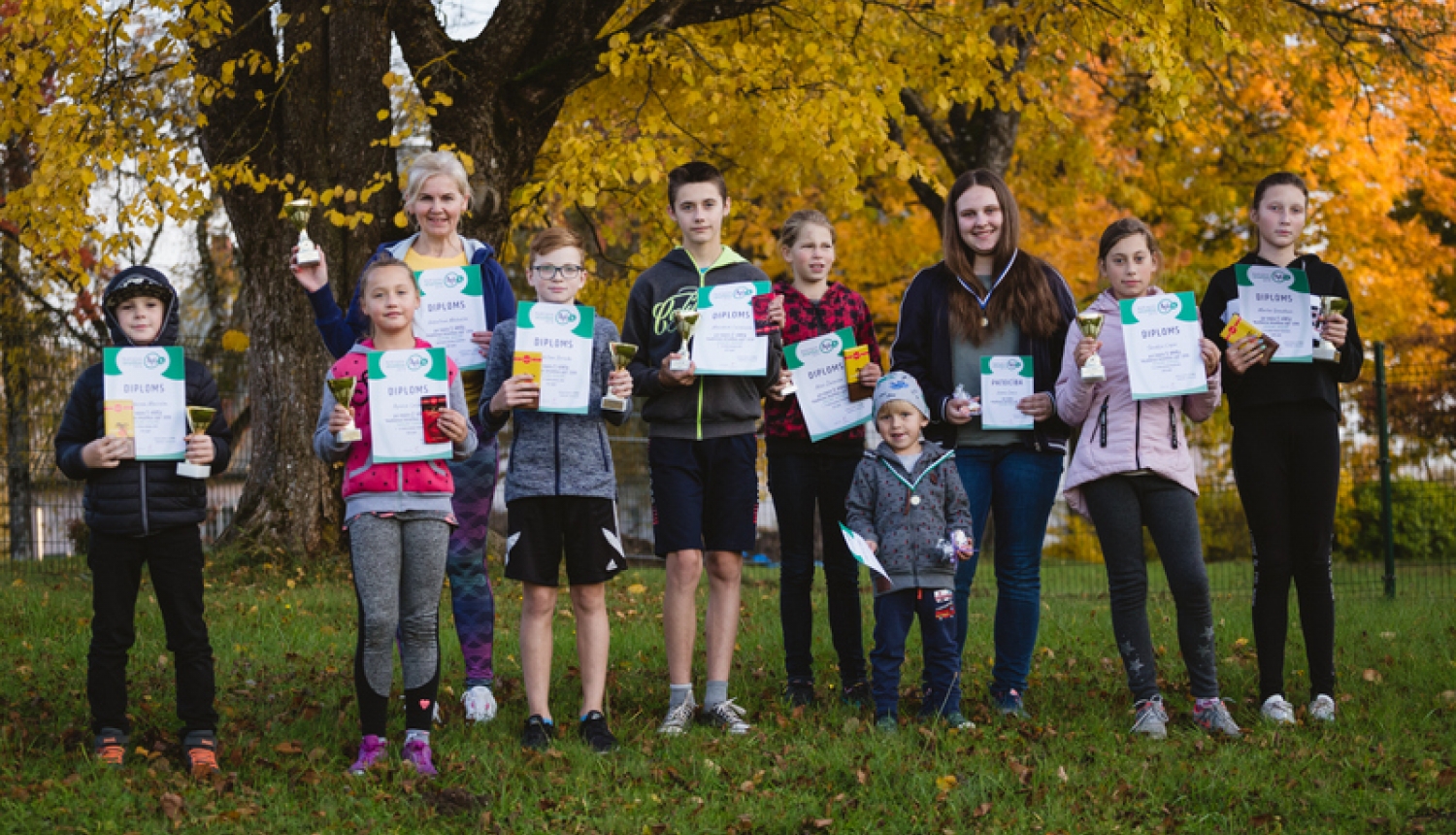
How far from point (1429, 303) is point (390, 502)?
17.3m

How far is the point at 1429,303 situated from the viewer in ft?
59.4

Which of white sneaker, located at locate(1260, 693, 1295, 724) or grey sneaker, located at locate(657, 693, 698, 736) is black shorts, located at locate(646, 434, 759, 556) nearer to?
grey sneaker, located at locate(657, 693, 698, 736)

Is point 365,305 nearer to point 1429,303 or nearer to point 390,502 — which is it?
point 390,502

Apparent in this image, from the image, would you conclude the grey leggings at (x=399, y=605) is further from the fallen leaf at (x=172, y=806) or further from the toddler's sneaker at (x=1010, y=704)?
the toddler's sneaker at (x=1010, y=704)

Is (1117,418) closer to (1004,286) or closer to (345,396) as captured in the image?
(1004,286)

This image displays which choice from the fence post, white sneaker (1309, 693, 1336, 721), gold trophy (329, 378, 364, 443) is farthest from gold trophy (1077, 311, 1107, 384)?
the fence post

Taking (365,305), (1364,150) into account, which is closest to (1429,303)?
(1364,150)

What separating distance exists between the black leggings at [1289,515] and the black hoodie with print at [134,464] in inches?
169

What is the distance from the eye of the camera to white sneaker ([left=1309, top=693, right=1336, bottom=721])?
5.57 meters

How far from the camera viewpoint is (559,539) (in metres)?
5.28

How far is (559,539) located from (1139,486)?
2.44 m

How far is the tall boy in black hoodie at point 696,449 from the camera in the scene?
552 cm

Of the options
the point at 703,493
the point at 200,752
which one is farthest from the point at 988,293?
the point at 200,752

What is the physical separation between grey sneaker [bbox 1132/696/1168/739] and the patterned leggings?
2.87 m
